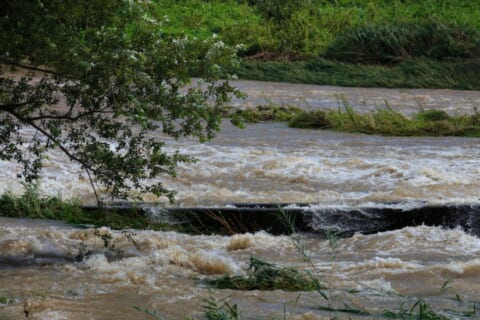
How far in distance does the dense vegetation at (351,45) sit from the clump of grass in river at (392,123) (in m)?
5.99

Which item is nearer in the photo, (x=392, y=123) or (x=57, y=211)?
(x=57, y=211)

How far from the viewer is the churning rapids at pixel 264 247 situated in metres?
7.70

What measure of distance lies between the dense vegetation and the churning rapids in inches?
342

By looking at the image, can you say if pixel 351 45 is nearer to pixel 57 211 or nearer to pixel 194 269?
pixel 57 211

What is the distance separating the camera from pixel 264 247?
388 inches

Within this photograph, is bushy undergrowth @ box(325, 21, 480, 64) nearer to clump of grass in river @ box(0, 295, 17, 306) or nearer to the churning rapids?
the churning rapids

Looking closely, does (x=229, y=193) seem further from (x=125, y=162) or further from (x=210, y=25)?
(x=210, y=25)

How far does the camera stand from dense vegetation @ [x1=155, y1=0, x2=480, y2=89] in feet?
81.3

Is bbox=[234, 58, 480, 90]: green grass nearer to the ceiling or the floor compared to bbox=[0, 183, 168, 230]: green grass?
nearer to the ceiling

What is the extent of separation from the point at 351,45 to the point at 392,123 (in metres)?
8.98

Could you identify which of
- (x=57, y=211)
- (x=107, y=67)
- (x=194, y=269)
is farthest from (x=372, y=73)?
(x=107, y=67)

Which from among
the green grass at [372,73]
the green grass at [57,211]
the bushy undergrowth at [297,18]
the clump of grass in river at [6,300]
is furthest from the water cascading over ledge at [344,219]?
the bushy undergrowth at [297,18]

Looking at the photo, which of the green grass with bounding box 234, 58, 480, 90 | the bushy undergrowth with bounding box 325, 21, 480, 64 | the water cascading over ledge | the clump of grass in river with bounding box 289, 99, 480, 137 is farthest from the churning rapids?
the bushy undergrowth with bounding box 325, 21, 480, 64

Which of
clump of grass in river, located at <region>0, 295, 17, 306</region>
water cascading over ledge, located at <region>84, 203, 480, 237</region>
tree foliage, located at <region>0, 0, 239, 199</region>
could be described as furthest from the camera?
water cascading over ledge, located at <region>84, 203, 480, 237</region>
